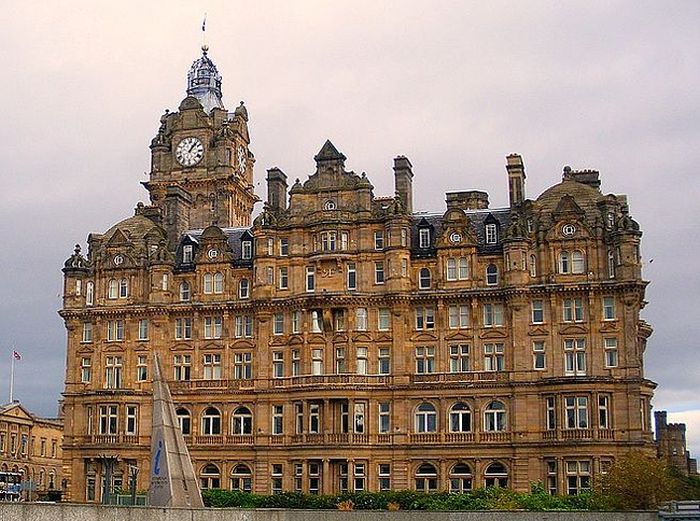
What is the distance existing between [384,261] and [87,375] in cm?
2269

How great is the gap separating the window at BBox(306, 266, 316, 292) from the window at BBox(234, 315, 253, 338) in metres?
4.65

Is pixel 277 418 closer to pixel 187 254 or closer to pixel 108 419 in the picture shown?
pixel 108 419

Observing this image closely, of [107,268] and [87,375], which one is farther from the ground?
[107,268]

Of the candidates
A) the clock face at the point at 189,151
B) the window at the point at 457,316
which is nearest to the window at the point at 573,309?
the window at the point at 457,316

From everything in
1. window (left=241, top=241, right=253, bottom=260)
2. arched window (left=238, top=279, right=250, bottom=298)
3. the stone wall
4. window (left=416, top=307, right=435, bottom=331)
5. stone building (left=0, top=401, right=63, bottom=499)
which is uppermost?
window (left=241, top=241, right=253, bottom=260)

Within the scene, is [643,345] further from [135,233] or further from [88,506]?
[88,506]

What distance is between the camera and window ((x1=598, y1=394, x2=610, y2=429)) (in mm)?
68812

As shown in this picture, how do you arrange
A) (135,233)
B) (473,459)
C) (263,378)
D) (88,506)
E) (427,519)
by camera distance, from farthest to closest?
(135,233) < (263,378) < (473,459) < (427,519) < (88,506)

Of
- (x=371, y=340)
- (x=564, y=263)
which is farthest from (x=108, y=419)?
(x=564, y=263)

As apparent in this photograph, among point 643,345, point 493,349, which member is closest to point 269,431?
point 493,349

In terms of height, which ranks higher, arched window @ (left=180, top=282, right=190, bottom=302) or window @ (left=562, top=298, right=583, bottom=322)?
arched window @ (left=180, top=282, right=190, bottom=302)

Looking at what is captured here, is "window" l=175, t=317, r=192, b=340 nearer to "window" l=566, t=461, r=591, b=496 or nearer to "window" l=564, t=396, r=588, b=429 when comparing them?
"window" l=564, t=396, r=588, b=429

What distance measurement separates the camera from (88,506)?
1156 inches

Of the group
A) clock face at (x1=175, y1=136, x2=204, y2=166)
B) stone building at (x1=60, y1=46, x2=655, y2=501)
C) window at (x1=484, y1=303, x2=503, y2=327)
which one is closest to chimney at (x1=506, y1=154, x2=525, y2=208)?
stone building at (x1=60, y1=46, x2=655, y2=501)
